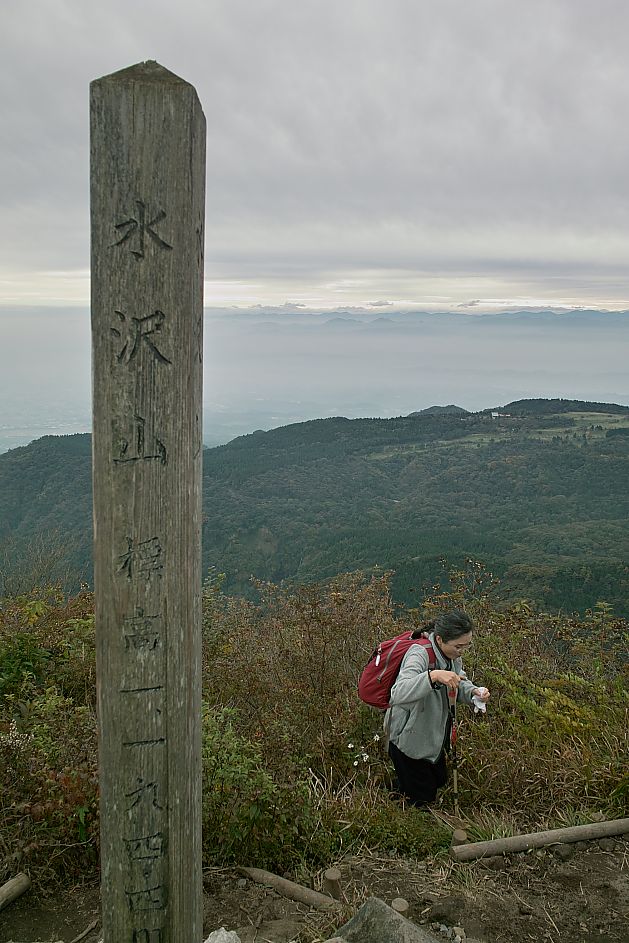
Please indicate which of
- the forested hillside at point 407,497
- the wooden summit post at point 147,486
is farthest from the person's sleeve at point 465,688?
the forested hillside at point 407,497

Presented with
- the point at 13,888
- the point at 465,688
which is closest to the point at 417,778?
the point at 465,688

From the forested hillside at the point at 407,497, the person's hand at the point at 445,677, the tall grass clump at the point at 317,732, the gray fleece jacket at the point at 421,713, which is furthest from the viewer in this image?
the forested hillside at the point at 407,497

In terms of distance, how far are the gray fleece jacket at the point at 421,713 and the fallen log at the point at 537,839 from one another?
0.62 m

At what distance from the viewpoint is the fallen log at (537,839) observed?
360 cm

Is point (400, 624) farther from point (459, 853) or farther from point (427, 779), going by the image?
point (459, 853)

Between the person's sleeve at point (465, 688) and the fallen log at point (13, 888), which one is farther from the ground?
the person's sleeve at point (465, 688)

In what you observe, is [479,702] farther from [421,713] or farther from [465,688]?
[421,713]

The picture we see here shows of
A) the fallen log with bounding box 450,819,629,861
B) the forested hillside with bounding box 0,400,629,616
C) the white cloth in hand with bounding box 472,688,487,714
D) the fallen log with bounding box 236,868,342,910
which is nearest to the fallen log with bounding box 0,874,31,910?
the fallen log with bounding box 236,868,342,910

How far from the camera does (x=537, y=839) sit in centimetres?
365

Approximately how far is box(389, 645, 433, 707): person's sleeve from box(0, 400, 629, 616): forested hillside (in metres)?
17.3

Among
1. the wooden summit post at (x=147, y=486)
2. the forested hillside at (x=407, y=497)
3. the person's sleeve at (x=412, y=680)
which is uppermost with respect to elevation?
the wooden summit post at (x=147, y=486)

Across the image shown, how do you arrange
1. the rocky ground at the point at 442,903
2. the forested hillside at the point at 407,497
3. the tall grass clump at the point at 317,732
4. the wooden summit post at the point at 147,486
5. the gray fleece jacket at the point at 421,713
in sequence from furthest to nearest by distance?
the forested hillside at the point at 407,497
the gray fleece jacket at the point at 421,713
the tall grass clump at the point at 317,732
the rocky ground at the point at 442,903
the wooden summit post at the point at 147,486

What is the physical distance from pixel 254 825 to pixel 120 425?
252cm

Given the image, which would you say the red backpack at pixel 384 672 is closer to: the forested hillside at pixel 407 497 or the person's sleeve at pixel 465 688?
the person's sleeve at pixel 465 688
